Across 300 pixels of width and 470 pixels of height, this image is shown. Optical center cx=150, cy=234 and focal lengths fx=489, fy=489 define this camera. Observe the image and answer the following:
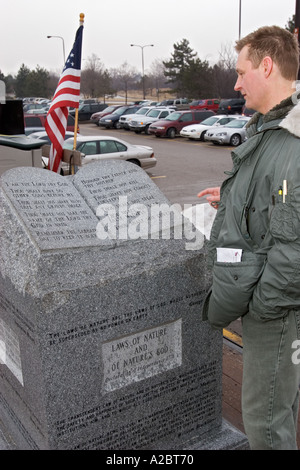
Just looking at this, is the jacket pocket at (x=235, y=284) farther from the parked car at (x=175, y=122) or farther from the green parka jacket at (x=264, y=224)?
the parked car at (x=175, y=122)

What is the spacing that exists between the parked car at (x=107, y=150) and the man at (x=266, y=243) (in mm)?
11351

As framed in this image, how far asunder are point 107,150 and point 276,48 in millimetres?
12469

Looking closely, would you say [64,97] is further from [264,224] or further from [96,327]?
[264,224]

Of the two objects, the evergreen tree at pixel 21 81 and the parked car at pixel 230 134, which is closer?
the parked car at pixel 230 134

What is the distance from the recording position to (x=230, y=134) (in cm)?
2250

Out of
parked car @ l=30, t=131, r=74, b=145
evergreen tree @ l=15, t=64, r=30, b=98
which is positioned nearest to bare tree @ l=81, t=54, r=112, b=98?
evergreen tree @ l=15, t=64, r=30, b=98

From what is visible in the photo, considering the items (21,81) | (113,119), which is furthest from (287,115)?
(21,81)

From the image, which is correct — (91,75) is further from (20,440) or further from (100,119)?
(20,440)

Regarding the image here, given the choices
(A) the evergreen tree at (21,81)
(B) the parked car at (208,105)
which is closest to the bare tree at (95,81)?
(A) the evergreen tree at (21,81)

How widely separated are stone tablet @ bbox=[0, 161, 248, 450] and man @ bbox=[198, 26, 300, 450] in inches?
20.7

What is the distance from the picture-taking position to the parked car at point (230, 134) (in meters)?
22.6

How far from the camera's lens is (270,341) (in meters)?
2.18

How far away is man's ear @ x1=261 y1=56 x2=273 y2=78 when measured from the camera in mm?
2127

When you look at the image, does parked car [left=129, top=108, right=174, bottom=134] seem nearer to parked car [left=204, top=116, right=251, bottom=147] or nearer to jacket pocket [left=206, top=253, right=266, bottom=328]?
parked car [left=204, top=116, right=251, bottom=147]
